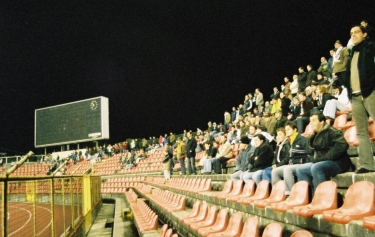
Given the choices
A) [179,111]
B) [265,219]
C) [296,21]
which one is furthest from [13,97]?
[265,219]

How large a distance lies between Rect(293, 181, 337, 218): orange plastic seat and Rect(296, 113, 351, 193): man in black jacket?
44 centimetres

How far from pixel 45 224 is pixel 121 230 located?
2338 millimetres

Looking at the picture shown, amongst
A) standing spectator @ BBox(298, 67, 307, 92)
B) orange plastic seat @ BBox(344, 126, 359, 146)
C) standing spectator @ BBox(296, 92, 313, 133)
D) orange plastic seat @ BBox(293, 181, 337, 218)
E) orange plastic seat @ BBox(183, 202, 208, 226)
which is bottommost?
orange plastic seat @ BBox(183, 202, 208, 226)

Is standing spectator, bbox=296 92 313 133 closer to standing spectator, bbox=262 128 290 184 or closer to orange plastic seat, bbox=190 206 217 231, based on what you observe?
standing spectator, bbox=262 128 290 184

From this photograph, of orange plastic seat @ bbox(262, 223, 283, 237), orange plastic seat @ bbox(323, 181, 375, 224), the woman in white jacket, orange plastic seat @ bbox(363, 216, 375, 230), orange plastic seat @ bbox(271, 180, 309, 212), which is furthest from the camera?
the woman in white jacket

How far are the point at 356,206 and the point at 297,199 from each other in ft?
2.44

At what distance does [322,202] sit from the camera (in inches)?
96.7

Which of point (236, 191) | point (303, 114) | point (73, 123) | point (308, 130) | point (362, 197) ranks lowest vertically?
point (236, 191)

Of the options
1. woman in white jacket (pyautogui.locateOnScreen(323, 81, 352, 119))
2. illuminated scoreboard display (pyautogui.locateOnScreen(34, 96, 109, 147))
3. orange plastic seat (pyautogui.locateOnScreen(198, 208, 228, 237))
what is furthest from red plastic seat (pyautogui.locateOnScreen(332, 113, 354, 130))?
illuminated scoreboard display (pyautogui.locateOnScreen(34, 96, 109, 147))

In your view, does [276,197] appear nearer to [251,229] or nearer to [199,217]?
[251,229]

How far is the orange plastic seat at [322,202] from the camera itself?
2361 mm

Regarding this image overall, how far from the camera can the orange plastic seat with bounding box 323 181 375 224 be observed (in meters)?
1.97

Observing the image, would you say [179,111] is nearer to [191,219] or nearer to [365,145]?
[191,219]

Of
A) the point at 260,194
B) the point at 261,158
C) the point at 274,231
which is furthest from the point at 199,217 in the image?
the point at 274,231
